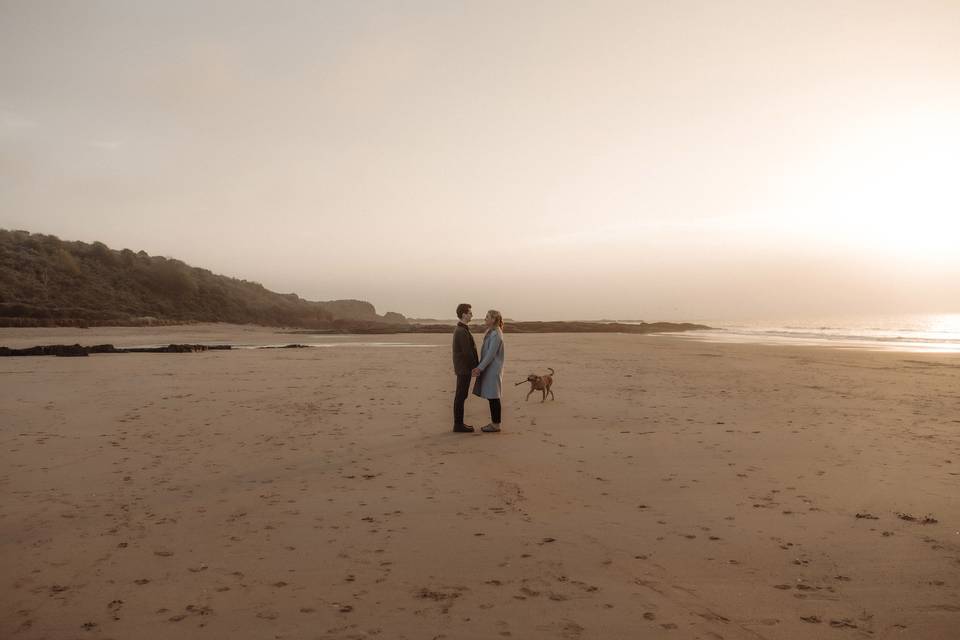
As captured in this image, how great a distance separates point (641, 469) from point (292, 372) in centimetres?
1218

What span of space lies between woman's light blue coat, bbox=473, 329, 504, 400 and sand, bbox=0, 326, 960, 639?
0.77 metres

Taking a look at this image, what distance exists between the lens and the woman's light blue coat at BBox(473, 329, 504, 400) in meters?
9.93

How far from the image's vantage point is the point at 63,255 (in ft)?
166

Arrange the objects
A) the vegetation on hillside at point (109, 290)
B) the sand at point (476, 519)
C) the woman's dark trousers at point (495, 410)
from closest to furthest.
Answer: the sand at point (476, 519)
the woman's dark trousers at point (495, 410)
the vegetation on hillside at point (109, 290)

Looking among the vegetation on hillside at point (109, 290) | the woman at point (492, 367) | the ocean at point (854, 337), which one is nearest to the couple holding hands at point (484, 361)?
the woman at point (492, 367)

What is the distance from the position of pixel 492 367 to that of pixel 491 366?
24mm

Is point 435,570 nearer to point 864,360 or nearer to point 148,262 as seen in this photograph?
point 864,360

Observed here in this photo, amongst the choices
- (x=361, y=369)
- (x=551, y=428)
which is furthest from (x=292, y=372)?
(x=551, y=428)

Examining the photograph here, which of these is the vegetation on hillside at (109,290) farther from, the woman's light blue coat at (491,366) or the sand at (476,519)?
the woman's light blue coat at (491,366)

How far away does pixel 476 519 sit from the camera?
18.0 ft

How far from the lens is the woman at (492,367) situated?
9.87 metres

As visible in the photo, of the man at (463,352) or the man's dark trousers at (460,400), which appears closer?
the man's dark trousers at (460,400)

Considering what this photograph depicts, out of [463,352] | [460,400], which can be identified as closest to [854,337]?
[463,352]

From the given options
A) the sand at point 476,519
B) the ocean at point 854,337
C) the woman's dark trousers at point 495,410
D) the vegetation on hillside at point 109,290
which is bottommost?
the sand at point 476,519
